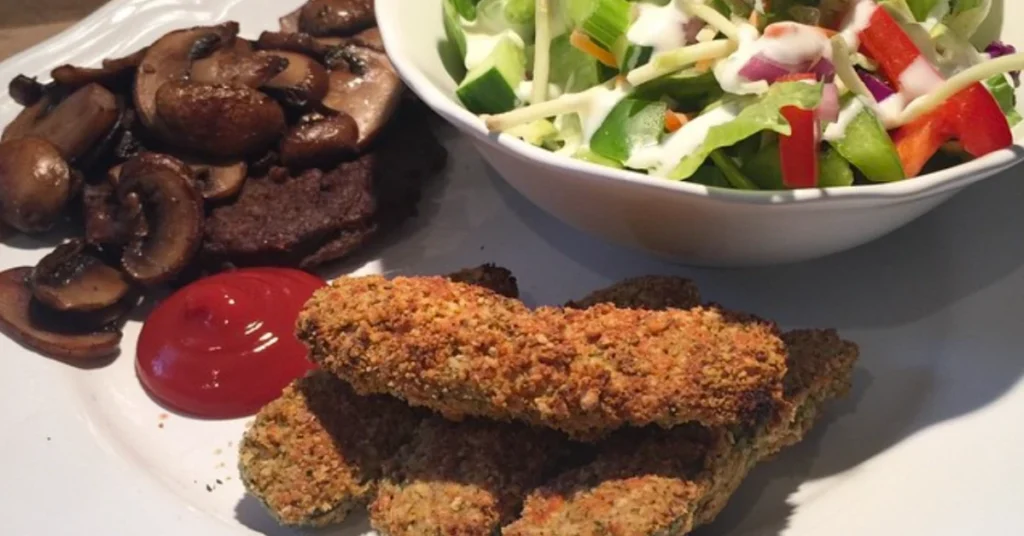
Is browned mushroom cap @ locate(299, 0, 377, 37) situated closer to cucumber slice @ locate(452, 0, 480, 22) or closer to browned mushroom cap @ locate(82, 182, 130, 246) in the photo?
cucumber slice @ locate(452, 0, 480, 22)

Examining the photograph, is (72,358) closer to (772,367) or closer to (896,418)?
(772,367)

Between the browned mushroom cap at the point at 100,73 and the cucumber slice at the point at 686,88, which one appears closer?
the cucumber slice at the point at 686,88

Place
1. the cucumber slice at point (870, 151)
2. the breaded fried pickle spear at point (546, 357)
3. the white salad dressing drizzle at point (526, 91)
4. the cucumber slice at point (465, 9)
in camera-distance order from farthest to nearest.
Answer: the cucumber slice at point (465, 9)
the white salad dressing drizzle at point (526, 91)
the cucumber slice at point (870, 151)
the breaded fried pickle spear at point (546, 357)

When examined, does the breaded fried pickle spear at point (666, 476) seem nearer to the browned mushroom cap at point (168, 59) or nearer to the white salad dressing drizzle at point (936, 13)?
the white salad dressing drizzle at point (936, 13)

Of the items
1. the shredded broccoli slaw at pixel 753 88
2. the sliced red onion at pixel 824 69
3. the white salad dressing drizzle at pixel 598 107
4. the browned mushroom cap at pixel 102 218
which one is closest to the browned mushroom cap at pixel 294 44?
the browned mushroom cap at pixel 102 218

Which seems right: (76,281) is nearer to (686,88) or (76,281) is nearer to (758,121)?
(686,88)

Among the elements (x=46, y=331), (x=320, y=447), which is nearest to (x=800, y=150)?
(x=320, y=447)

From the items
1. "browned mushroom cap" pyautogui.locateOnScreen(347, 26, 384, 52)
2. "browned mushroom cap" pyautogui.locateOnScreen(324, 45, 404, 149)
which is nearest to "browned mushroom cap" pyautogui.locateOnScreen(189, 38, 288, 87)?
"browned mushroom cap" pyautogui.locateOnScreen(324, 45, 404, 149)
